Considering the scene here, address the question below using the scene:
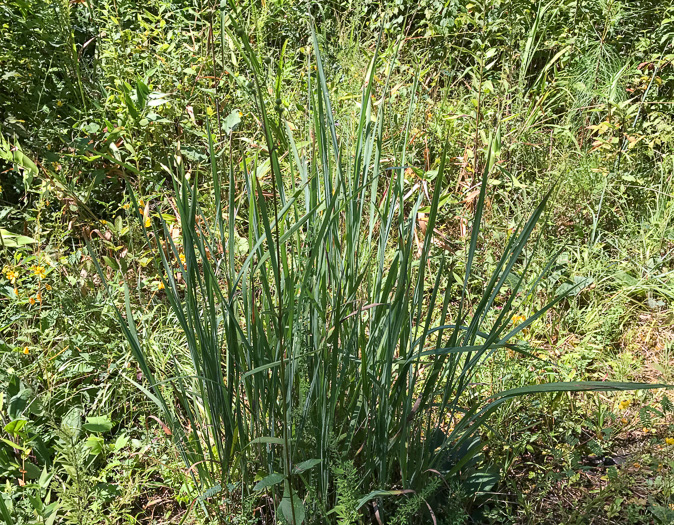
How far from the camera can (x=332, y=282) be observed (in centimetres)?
138

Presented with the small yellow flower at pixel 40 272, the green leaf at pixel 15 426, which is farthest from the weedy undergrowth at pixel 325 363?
the small yellow flower at pixel 40 272

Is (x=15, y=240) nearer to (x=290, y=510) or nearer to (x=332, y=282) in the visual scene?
(x=332, y=282)

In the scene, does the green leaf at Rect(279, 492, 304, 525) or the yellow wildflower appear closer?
the green leaf at Rect(279, 492, 304, 525)

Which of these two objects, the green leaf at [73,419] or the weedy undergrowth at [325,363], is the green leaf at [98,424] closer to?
the green leaf at [73,419]

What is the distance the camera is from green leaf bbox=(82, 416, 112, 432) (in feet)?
5.50

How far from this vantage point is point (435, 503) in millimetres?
1367

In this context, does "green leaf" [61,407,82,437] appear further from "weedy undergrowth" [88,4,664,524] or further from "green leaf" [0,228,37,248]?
"green leaf" [0,228,37,248]

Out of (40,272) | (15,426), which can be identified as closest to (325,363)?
(15,426)

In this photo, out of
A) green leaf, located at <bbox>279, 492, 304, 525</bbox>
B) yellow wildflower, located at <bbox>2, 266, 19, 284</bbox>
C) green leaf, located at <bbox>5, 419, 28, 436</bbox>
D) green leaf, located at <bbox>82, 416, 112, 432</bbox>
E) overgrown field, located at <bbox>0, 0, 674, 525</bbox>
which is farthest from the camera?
yellow wildflower, located at <bbox>2, 266, 19, 284</bbox>

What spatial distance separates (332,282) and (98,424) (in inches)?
32.7

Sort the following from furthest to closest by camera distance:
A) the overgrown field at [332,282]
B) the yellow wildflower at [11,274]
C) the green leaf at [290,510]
Result: the yellow wildflower at [11,274] → the overgrown field at [332,282] → the green leaf at [290,510]

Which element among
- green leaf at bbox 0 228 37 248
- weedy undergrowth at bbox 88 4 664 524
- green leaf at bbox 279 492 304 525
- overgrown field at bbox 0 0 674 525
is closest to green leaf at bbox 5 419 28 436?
overgrown field at bbox 0 0 674 525

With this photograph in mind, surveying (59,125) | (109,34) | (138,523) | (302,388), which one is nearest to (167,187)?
(59,125)

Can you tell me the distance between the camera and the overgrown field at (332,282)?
1216 mm
